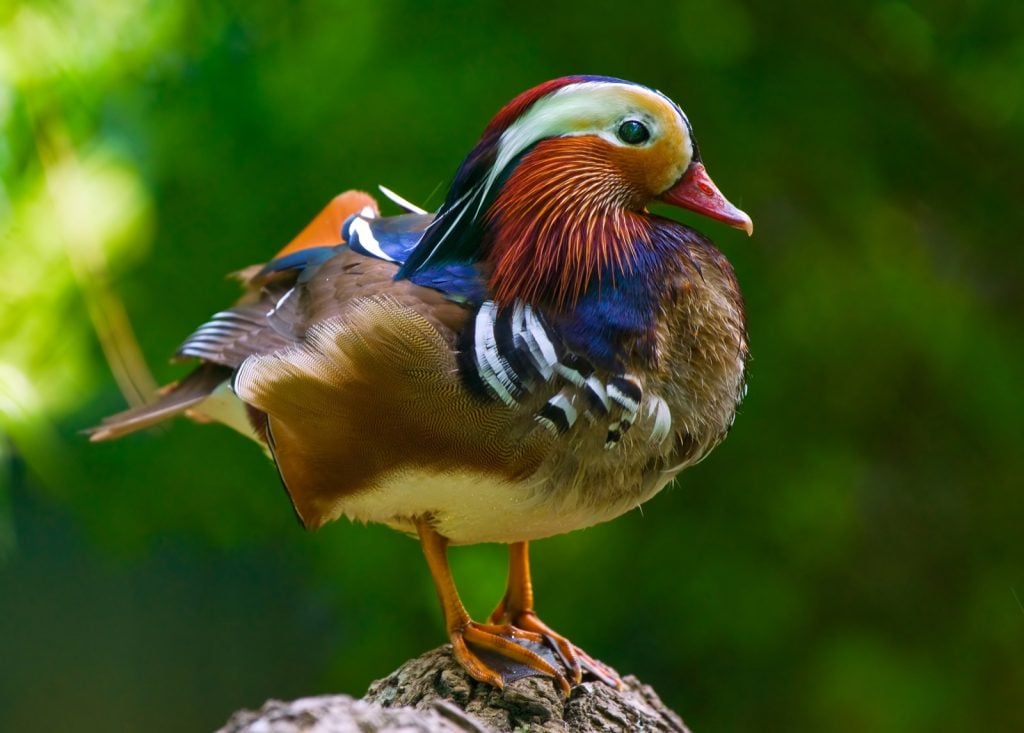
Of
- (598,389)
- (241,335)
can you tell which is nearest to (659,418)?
(598,389)

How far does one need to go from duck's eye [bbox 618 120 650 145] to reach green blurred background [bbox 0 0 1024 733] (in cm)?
88

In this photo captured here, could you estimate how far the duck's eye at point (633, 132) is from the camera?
116 centimetres

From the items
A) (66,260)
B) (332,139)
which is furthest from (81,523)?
(332,139)

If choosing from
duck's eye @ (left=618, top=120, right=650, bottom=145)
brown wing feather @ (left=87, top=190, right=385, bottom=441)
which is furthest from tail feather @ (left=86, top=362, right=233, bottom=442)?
duck's eye @ (left=618, top=120, right=650, bottom=145)

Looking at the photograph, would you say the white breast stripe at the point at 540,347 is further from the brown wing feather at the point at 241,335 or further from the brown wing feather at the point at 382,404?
the brown wing feather at the point at 241,335

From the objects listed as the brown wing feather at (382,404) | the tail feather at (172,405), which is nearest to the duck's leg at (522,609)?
the brown wing feather at (382,404)

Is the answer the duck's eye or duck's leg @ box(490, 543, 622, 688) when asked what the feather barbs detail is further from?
duck's leg @ box(490, 543, 622, 688)

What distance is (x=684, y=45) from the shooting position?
207 centimetres

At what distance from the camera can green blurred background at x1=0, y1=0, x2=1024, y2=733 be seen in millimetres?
2080

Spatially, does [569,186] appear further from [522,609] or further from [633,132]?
[522,609]

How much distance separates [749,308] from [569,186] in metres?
1.06

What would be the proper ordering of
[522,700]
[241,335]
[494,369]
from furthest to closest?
[241,335], [522,700], [494,369]

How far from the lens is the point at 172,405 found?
1.39 metres

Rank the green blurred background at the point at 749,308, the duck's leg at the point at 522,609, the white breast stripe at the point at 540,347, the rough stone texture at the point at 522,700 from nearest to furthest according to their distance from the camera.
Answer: the white breast stripe at the point at 540,347, the rough stone texture at the point at 522,700, the duck's leg at the point at 522,609, the green blurred background at the point at 749,308
